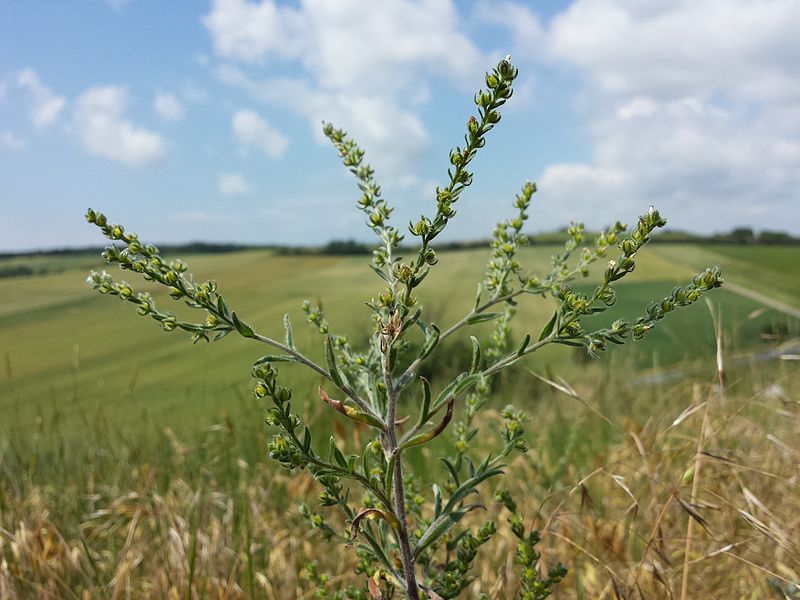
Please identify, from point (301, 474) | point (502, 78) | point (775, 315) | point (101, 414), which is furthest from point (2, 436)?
point (775, 315)

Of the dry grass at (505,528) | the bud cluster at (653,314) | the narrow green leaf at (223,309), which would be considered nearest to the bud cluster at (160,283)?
the narrow green leaf at (223,309)

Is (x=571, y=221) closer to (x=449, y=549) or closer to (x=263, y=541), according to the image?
(x=449, y=549)

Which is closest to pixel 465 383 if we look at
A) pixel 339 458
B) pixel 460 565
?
pixel 339 458

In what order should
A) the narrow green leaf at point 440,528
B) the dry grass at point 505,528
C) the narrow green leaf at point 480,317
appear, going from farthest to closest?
the dry grass at point 505,528, the narrow green leaf at point 480,317, the narrow green leaf at point 440,528

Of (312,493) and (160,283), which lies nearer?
(160,283)

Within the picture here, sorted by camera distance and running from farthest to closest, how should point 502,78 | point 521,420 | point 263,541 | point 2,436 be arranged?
point 2,436 → point 263,541 → point 521,420 → point 502,78

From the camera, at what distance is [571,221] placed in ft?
7.57

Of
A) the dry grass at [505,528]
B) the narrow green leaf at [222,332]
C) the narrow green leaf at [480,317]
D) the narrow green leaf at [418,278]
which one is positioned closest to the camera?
the narrow green leaf at [418,278]

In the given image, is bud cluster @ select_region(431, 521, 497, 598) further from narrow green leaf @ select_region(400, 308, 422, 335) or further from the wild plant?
narrow green leaf @ select_region(400, 308, 422, 335)

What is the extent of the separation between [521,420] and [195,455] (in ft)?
15.4

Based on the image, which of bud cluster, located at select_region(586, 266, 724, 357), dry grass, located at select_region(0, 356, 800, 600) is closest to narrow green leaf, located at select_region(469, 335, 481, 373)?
bud cluster, located at select_region(586, 266, 724, 357)

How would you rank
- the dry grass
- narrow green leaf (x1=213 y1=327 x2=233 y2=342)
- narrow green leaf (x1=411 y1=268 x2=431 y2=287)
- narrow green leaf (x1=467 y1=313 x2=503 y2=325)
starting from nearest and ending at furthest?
narrow green leaf (x1=411 y1=268 x2=431 y2=287) < narrow green leaf (x1=213 y1=327 x2=233 y2=342) < narrow green leaf (x1=467 y1=313 x2=503 y2=325) < the dry grass

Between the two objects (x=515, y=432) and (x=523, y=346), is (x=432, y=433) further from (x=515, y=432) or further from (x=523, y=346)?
(x=515, y=432)

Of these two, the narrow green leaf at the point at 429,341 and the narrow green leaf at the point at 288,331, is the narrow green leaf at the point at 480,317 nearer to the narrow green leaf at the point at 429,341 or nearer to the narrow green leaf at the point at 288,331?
the narrow green leaf at the point at 429,341
